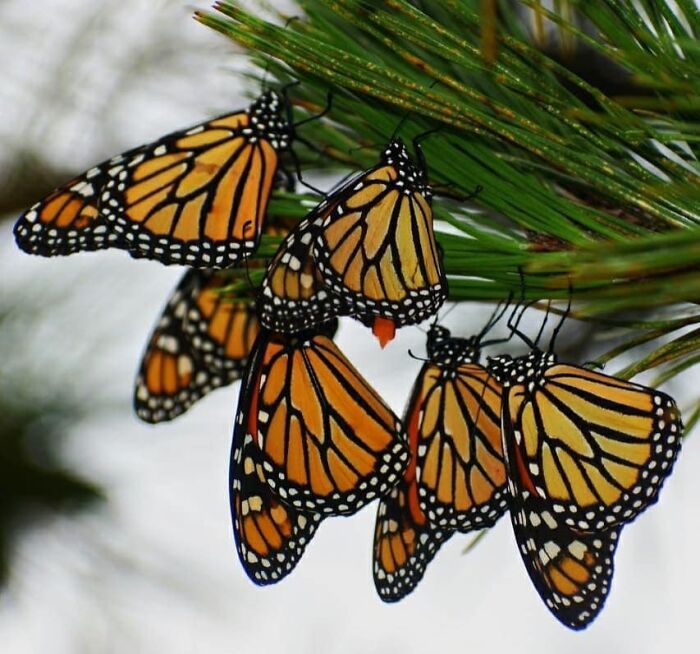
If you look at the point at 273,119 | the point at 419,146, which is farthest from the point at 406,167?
the point at 273,119

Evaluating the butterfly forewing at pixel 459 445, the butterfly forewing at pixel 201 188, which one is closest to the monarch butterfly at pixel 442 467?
the butterfly forewing at pixel 459 445

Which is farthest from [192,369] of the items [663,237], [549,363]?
[663,237]

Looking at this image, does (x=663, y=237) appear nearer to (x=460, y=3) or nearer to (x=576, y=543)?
(x=460, y=3)

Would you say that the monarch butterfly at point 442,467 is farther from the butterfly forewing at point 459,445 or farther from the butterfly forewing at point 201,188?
the butterfly forewing at point 201,188

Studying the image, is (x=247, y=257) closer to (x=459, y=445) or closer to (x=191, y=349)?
(x=459, y=445)

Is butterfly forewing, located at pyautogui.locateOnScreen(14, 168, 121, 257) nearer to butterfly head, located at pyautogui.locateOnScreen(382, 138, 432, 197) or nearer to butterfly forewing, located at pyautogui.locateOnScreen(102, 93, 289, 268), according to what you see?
butterfly forewing, located at pyautogui.locateOnScreen(102, 93, 289, 268)
